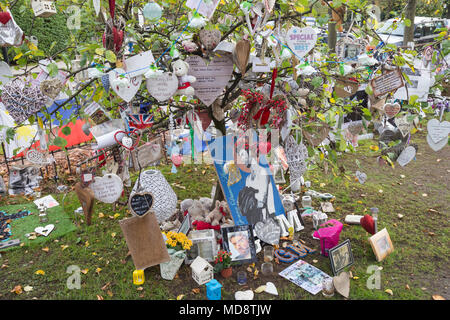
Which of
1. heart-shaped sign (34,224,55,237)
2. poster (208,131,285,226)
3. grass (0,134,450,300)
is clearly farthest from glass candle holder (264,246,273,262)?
heart-shaped sign (34,224,55,237)

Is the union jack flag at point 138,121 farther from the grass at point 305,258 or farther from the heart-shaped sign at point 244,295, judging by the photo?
the heart-shaped sign at point 244,295

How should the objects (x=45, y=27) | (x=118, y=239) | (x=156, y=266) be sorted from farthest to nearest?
1. (x=45, y=27)
2. (x=118, y=239)
3. (x=156, y=266)

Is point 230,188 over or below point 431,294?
over

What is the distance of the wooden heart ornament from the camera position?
261cm

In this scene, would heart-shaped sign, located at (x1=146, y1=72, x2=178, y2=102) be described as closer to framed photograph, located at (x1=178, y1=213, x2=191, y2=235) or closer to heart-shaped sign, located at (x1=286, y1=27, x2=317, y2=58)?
heart-shaped sign, located at (x1=286, y1=27, x2=317, y2=58)

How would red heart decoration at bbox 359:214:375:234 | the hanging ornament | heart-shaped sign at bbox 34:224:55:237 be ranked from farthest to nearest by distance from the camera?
heart-shaped sign at bbox 34:224:55:237
red heart decoration at bbox 359:214:375:234
the hanging ornament

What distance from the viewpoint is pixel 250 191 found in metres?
3.94

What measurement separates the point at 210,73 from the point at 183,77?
29 centimetres

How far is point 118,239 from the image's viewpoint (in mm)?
4242

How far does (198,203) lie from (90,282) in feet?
5.14

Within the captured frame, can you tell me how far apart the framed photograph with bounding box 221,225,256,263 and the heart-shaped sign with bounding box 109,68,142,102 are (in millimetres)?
1883

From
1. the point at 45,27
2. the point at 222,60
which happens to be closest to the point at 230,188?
the point at 222,60
